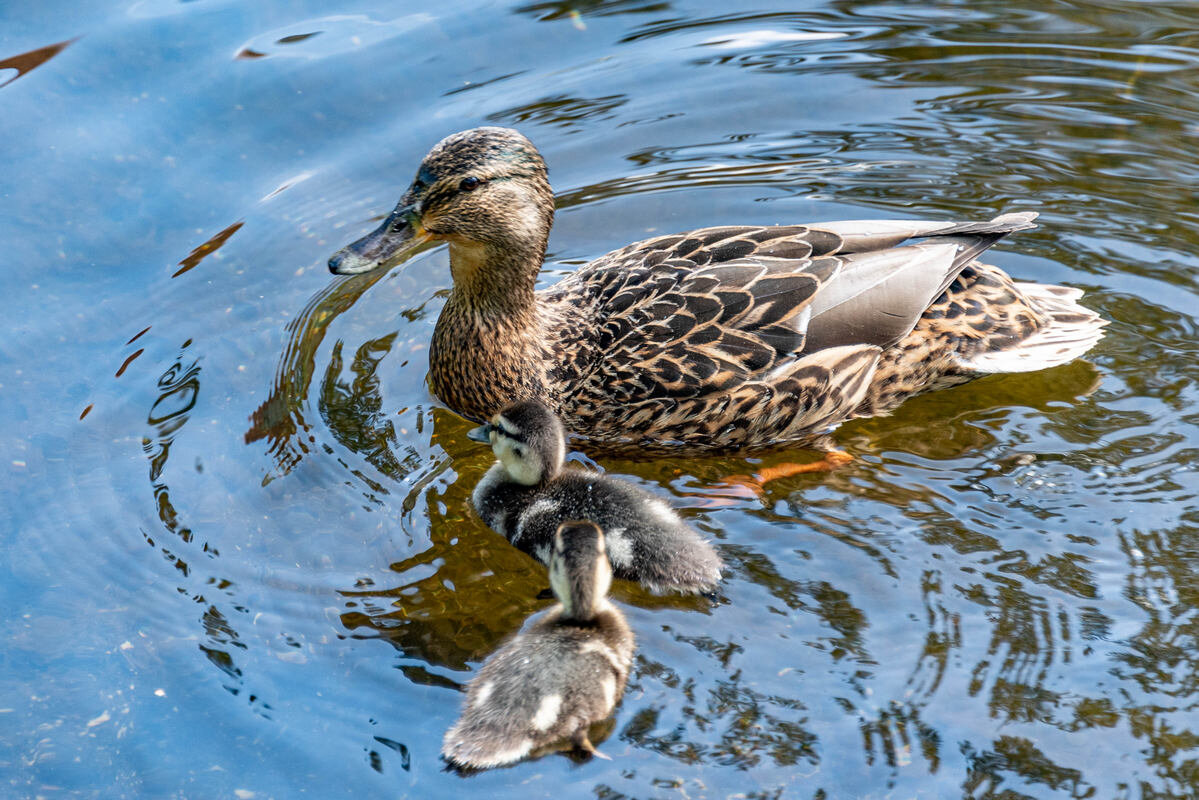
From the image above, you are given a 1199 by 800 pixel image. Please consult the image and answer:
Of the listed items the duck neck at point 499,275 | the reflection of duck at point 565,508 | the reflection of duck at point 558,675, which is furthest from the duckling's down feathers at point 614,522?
the duck neck at point 499,275

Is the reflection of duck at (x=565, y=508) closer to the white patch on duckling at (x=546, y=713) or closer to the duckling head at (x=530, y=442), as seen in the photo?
the duckling head at (x=530, y=442)

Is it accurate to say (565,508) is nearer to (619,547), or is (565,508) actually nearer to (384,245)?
(619,547)

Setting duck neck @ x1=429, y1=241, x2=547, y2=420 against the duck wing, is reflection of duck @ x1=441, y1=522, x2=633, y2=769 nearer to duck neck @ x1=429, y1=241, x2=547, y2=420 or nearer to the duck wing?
the duck wing

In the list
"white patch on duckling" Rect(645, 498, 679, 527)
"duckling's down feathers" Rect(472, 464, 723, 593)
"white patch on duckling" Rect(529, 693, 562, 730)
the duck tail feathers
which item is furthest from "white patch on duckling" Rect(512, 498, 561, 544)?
the duck tail feathers

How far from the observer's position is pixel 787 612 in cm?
423

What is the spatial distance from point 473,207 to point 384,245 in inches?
15.3

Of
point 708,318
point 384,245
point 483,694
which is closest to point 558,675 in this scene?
point 483,694

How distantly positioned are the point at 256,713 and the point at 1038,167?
189 inches

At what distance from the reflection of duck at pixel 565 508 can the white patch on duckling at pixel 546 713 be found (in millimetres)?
689

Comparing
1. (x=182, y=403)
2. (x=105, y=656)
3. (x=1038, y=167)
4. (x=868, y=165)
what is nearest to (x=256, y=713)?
(x=105, y=656)

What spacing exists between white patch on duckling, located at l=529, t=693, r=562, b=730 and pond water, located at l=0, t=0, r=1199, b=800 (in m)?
0.16

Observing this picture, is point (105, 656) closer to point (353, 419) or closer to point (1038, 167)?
point (353, 419)

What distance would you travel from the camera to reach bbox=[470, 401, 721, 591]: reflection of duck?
426 centimetres

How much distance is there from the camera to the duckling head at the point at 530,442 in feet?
14.7
